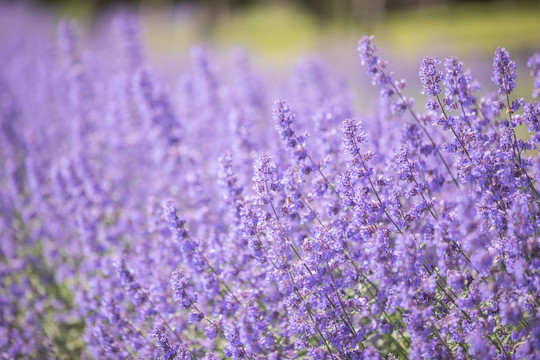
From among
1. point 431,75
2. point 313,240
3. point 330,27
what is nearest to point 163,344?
point 313,240

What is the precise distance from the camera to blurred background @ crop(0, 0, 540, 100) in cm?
1206

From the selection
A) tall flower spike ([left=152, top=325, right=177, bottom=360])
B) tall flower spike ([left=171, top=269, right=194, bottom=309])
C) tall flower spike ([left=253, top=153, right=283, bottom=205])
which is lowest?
tall flower spike ([left=152, top=325, right=177, bottom=360])

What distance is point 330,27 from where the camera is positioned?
22000mm

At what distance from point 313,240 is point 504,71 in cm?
149

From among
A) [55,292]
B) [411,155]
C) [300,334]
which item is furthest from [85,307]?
[411,155]

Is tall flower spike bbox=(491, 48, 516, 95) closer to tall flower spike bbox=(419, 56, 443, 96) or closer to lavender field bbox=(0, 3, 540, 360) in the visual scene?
lavender field bbox=(0, 3, 540, 360)

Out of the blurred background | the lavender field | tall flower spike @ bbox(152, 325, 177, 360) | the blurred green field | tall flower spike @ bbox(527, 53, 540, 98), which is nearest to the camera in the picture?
the lavender field

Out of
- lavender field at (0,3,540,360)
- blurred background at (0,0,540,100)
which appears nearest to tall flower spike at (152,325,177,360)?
lavender field at (0,3,540,360)

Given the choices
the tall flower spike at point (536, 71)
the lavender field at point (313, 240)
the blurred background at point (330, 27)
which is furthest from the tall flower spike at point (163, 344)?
the blurred background at point (330, 27)

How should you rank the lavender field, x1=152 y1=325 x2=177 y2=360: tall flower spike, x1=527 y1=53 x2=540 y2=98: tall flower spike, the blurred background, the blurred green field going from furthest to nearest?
the blurred green field → the blurred background → x1=152 y1=325 x2=177 y2=360: tall flower spike → x1=527 y1=53 x2=540 y2=98: tall flower spike → the lavender field

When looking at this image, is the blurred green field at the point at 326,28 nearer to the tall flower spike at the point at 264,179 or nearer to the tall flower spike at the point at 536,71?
the tall flower spike at the point at 536,71

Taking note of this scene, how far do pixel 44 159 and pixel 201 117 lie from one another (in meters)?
2.34

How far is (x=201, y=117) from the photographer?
7.05m

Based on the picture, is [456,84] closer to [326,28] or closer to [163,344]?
[163,344]
